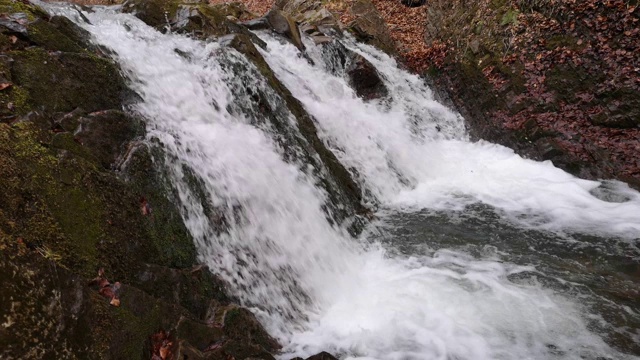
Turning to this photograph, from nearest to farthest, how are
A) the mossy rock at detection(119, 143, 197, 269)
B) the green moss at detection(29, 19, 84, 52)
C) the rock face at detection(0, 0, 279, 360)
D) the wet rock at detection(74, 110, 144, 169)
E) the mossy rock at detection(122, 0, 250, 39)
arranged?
the rock face at detection(0, 0, 279, 360) < the mossy rock at detection(119, 143, 197, 269) < the wet rock at detection(74, 110, 144, 169) < the green moss at detection(29, 19, 84, 52) < the mossy rock at detection(122, 0, 250, 39)

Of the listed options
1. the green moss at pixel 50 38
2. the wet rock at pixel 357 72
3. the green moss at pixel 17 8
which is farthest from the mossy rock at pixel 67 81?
the wet rock at pixel 357 72

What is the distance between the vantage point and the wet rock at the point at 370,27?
13977mm

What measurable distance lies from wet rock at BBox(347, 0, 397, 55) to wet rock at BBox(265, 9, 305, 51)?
10.8ft

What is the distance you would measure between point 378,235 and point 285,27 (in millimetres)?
7311

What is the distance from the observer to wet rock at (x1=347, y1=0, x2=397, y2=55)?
13977mm

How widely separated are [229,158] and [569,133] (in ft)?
26.0

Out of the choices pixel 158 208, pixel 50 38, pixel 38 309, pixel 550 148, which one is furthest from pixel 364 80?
pixel 38 309

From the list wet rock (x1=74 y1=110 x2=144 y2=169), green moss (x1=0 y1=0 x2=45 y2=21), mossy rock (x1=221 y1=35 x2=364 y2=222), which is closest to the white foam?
mossy rock (x1=221 y1=35 x2=364 y2=222)

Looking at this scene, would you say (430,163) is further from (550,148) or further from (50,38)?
(50,38)

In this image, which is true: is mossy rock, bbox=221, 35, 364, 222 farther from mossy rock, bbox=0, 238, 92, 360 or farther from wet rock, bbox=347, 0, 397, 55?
wet rock, bbox=347, 0, 397, 55

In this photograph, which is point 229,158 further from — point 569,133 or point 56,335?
point 569,133

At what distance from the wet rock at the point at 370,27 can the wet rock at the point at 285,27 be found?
330 cm

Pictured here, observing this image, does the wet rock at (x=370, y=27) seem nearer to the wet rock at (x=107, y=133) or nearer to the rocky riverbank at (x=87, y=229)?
the rocky riverbank at (x=87, y=229)

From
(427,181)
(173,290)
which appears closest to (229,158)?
(173,290)
